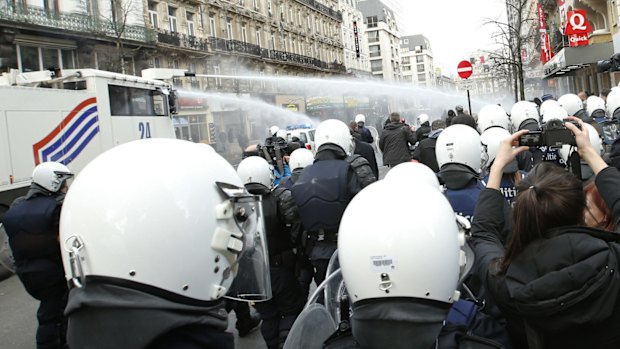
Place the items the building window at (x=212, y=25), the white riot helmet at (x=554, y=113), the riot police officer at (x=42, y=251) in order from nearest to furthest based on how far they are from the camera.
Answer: the riot police officer at (x=42, y=251) → the white riot helmet at (x=554, y=113) → the building window at (x=212, y=25)

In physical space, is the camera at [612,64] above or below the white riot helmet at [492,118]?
above

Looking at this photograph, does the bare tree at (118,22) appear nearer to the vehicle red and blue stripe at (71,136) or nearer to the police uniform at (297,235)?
the vehicle red and blue stripe at (71,136)

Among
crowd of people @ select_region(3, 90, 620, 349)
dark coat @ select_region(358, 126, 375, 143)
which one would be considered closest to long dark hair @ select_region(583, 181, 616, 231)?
crowd of people @ select_region(3, 90, 620, 349)

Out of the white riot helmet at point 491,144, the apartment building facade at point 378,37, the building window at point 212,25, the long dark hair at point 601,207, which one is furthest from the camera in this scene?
the apartment building facade at point 378,37

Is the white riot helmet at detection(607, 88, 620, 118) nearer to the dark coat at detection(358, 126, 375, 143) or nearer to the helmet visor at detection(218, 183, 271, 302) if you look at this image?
the dark coat at detection(358, 126, 375, 143)

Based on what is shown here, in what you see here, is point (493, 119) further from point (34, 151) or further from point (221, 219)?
point (34, 151)

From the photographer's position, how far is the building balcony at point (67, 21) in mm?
22188

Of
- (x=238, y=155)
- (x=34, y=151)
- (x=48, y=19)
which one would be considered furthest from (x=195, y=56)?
(x=34, y=151)

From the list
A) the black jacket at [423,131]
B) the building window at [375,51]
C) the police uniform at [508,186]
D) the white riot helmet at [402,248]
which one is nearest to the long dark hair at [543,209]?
the white riot helmet at [402,248]

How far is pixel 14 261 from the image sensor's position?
458 centimetres

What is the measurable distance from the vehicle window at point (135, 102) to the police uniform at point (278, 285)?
9.85 metres

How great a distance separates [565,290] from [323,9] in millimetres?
60017

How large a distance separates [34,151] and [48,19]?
54.1 ft

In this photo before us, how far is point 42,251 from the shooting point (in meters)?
4.41
